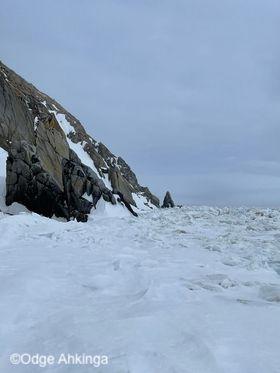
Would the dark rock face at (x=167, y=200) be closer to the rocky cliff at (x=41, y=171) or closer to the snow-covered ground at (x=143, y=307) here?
the rocky cliff at (x=41, y=171)

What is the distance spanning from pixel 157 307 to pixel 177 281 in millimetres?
1544

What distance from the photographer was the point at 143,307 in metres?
5.48

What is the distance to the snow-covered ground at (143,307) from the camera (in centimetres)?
384

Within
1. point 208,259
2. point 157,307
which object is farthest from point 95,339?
point 208,259

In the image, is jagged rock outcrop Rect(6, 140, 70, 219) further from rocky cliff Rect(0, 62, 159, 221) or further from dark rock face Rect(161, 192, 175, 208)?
dark rock face Rect(161, 192, 175, 208)

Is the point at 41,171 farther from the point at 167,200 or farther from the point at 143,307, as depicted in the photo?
the point at 167,200

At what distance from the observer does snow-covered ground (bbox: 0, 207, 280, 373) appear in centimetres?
384

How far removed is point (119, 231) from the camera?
584 inches

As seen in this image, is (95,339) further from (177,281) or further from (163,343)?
(177,281)

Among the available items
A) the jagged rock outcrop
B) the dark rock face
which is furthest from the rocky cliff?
the dark rock face

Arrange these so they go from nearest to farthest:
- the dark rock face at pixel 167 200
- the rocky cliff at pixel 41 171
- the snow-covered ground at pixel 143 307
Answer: the snow-covered ground at pixel 143 307
the rocky cliff at pixel 41 171
the dark rock face at pixel 167 200

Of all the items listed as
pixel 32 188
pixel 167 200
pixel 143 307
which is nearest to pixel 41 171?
pixel 32 188

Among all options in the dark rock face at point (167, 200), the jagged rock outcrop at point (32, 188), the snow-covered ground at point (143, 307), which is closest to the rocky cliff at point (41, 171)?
the jagged rock outcrop at point (32, 188)

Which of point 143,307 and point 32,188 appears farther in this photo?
point 32,188
